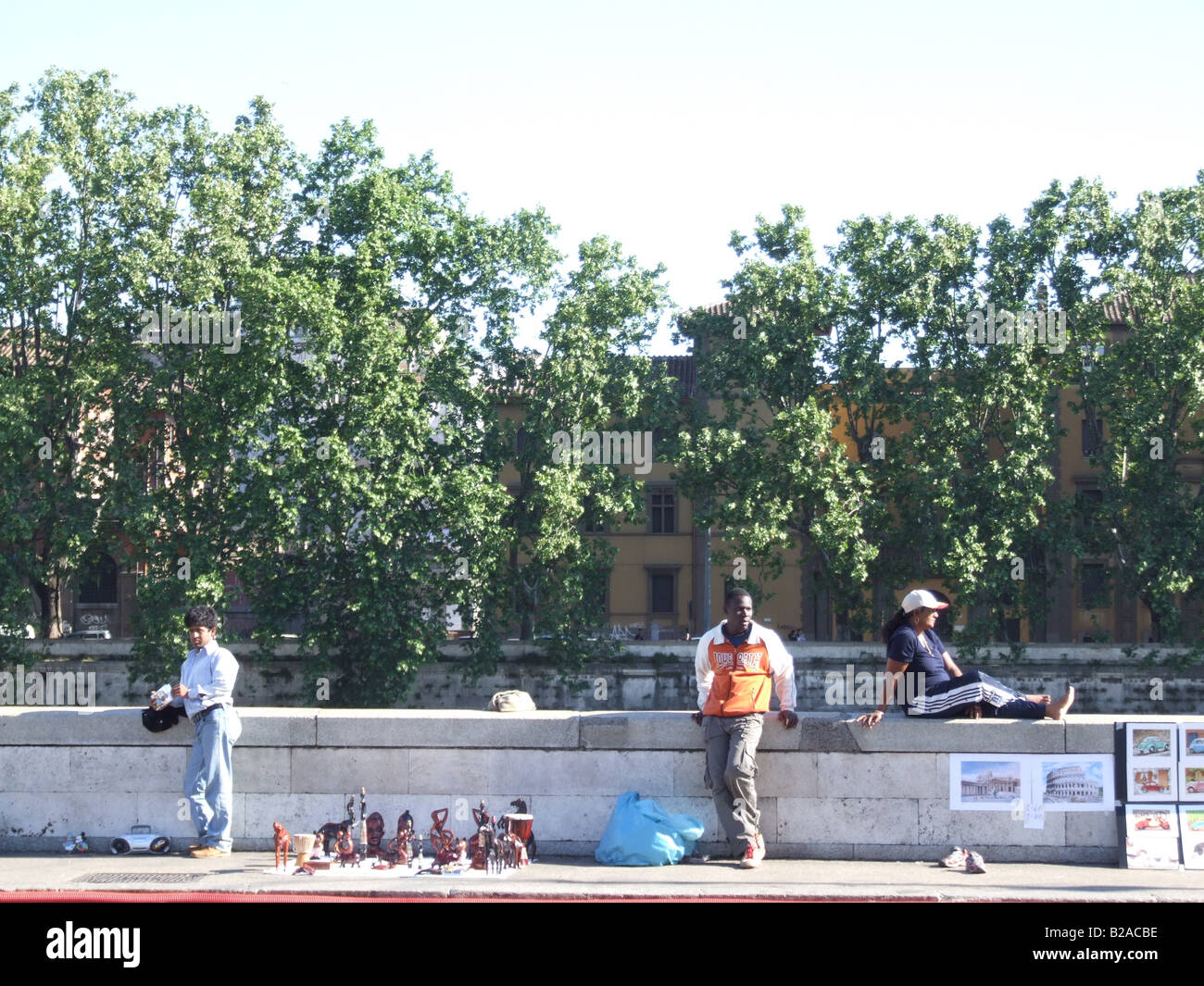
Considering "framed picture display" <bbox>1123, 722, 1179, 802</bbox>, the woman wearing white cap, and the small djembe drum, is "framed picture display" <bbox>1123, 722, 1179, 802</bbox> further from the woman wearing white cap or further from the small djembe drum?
the small djembe drum

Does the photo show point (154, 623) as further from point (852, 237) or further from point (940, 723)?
point (940, 723)

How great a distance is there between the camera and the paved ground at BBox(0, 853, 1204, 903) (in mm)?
7832

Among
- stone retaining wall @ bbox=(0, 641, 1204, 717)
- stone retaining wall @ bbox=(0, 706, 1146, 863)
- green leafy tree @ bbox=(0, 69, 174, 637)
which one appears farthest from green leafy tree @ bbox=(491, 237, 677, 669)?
stone retaining wall @ bbox=(0, 706, 1146, 863)

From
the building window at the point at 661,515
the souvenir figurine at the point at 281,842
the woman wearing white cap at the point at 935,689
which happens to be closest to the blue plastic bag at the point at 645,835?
the woman wearing white cap at the point at 935,689

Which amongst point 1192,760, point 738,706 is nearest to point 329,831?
point 738,706

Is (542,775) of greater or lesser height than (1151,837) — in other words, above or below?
above

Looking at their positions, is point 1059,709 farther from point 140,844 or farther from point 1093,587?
point 1093,587

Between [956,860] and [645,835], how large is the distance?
2058mm

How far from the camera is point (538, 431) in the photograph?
3991 centimetres

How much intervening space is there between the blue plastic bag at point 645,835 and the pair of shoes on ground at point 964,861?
164cm

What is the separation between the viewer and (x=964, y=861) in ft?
28.7

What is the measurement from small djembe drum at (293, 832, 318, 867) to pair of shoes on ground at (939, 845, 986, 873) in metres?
4.15

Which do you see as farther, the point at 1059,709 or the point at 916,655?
the point at 916,655
